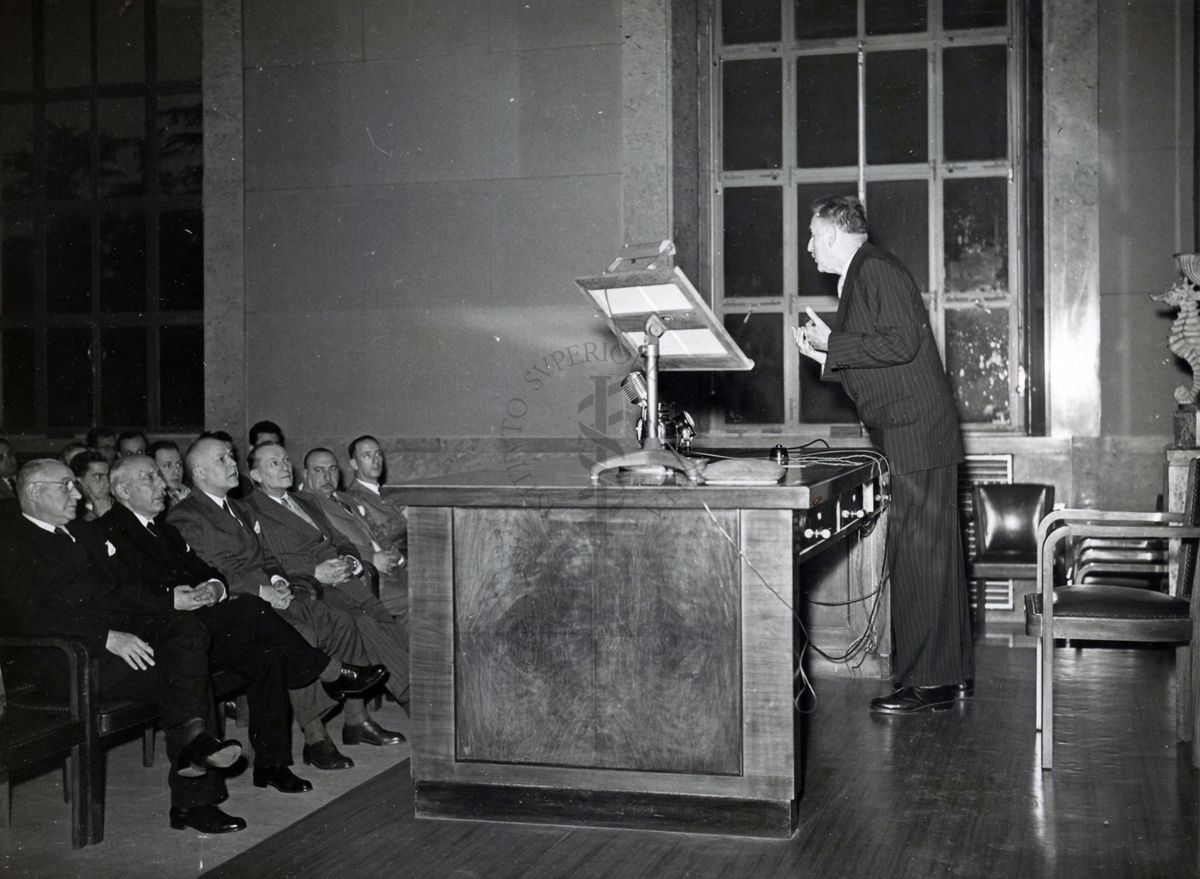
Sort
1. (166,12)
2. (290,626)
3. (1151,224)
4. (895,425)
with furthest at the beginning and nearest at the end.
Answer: (166,12), (1151,224), (895,425), (290,626)

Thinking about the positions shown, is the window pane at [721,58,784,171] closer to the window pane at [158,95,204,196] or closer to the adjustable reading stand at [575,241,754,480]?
the window pane at [158,95,204,196]

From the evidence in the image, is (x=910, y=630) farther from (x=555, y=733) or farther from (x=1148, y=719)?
(x=555, y=733)

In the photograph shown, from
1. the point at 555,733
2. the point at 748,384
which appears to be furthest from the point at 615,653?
the point at 748,384

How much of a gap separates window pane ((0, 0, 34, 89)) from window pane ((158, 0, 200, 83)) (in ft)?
3.47

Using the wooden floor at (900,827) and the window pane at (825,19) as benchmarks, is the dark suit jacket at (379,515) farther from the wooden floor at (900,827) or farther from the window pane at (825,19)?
the window pane at (825,19)

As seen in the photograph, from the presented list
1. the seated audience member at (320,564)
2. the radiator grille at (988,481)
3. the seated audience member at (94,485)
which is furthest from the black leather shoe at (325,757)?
the radiator grille at (988,481)

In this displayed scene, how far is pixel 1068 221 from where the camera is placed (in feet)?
23.9

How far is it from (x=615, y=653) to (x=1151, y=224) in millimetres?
4947

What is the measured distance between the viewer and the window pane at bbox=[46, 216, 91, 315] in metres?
8.95

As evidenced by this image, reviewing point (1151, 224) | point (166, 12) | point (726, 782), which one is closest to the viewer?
point (726, 782)

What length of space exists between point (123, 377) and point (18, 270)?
3.72ft

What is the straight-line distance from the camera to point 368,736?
496 cm

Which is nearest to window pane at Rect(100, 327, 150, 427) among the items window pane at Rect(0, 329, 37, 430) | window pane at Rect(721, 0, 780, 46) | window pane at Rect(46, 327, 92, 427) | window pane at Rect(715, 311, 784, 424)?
window pane at Rect(46, 327, 92, 427)

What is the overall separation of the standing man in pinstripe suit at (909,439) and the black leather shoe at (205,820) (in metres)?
2.61
